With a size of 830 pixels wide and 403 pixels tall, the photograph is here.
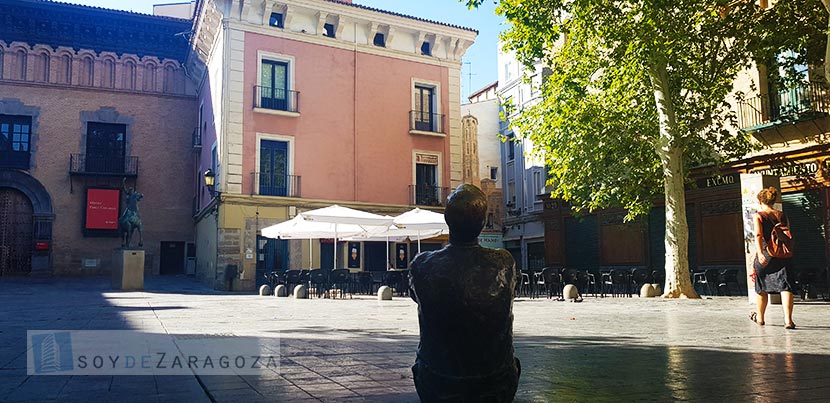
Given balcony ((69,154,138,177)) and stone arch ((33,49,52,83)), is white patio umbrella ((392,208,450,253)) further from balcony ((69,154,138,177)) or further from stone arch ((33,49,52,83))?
stone arch ((33,49,52,83))

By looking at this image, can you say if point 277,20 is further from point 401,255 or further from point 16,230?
point 16,230

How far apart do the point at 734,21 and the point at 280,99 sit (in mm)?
16417

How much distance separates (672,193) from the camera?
14984 mm

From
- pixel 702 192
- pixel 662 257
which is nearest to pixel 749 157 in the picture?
pixel 702 192

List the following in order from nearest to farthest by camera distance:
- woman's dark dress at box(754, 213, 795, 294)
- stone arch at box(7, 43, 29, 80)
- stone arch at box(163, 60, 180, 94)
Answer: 1. woman's dark dress at box(754, 213, 795, 294)
2. stone arch at box(7, 43, 29, 80)
3. stone arch at box(163, 60, 180, 94)

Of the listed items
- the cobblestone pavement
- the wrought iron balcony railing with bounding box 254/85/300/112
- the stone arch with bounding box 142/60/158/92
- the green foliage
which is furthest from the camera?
the stone arch with bounding box 142/60/158/92

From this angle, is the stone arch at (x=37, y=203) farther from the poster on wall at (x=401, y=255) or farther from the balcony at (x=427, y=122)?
the balcony at (x=427, y=122)

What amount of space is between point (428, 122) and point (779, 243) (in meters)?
21.9

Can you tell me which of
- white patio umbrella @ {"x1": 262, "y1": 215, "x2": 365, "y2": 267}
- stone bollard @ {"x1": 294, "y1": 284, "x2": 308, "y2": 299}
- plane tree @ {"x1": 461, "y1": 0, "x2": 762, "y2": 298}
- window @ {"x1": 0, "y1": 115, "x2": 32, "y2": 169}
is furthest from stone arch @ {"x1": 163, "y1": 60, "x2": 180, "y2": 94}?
plane tree @ {"x1": 461, "y1": 0, "x2": 762, "y2": 298}

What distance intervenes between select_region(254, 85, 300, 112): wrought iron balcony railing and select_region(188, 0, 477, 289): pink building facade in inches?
1.8

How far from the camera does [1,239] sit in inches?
1136

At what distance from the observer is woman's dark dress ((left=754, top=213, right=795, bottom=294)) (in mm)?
7301

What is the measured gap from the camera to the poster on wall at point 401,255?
27.1 m

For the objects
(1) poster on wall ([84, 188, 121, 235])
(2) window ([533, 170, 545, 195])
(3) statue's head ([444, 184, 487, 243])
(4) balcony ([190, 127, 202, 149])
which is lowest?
(3) statue's head ([444, 184, 487, 243])
